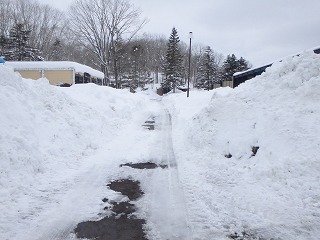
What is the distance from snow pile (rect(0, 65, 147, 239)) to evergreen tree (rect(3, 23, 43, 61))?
42322 mm

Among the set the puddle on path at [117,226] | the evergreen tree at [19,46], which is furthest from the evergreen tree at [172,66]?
the puddle on path at [117,226]

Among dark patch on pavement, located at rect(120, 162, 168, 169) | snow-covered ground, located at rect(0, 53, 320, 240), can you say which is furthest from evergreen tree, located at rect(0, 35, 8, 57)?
dark patch on pavement, located at rect(120, 162, 168, 169)

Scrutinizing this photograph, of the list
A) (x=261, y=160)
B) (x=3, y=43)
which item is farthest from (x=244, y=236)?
(x=3, y=43)

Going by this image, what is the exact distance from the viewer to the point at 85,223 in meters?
4.55

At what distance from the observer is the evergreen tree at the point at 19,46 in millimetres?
48969

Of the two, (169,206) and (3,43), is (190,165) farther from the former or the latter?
(3,43)

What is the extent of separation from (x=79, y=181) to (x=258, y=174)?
3986 millimetres

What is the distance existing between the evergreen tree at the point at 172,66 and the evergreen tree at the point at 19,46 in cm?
2412

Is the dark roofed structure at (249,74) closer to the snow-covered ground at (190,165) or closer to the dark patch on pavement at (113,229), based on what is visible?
the snow-covered ground at (190,165)

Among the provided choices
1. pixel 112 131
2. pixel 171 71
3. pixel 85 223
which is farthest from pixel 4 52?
pixel 85 223

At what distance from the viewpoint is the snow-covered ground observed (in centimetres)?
459

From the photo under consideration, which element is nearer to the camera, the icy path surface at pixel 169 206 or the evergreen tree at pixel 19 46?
the icy path surface at pixel 169 206

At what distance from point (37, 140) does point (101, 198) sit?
3449 millimetres

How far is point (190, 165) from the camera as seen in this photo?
8047mm
